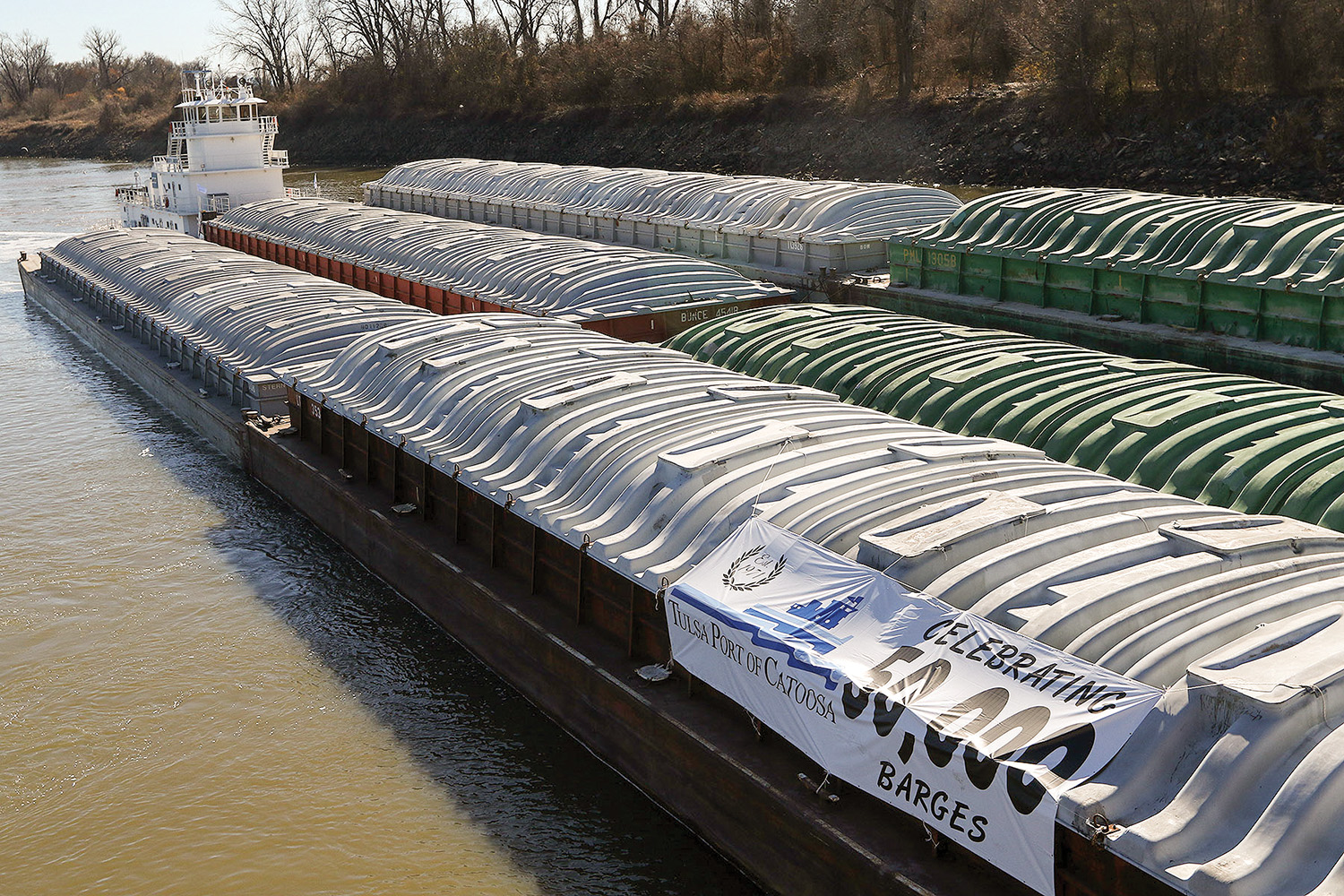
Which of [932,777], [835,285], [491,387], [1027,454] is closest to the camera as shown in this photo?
[932,777]

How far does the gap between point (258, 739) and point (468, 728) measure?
2.49m

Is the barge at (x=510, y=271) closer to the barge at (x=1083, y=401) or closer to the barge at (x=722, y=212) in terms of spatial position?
the barge at (x=722, y=212)

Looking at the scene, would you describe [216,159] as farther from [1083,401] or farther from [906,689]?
[906,689]

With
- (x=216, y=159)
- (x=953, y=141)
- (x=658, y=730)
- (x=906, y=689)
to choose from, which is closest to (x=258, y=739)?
(x=658, y=730)

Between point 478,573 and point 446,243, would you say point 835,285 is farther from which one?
point 478,573

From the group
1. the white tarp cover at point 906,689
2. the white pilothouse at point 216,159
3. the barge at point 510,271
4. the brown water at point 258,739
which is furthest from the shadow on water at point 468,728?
the white pilothouse at point 216,159

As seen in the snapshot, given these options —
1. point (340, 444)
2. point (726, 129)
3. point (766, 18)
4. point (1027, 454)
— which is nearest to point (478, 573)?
point (340, 444)

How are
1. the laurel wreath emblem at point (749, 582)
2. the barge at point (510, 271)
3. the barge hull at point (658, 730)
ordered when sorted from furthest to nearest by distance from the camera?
the barge at point (510, 271) → the laurel wreath emblem at point (749, 582) → the barge hull at point (658, 730)

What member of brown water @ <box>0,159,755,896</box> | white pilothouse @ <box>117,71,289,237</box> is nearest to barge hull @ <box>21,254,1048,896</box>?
brown water @ <box>0,159,755,896</box>

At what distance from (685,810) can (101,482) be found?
16.7 meters

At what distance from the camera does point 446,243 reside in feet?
106

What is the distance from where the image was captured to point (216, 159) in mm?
46719

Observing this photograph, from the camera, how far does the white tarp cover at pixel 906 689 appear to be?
7754mm

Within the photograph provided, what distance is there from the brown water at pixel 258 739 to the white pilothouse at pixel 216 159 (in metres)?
27.4
